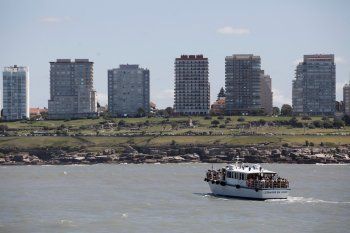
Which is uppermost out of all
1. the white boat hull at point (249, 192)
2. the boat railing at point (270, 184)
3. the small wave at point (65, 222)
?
the boat railing at point (270, 184)

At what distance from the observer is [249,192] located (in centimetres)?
12162

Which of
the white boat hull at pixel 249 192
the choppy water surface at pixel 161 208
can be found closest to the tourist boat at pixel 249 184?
the white boat hull at pixel 249 192

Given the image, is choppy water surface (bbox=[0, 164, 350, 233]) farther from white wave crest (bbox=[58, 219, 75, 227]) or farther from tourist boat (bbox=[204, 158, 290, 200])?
tourist boat (bbox=[204, 158, 290, 200])

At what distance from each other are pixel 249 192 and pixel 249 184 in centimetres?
96

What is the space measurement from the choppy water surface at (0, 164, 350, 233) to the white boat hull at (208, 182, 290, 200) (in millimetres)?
1296

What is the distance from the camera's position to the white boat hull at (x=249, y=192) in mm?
119562

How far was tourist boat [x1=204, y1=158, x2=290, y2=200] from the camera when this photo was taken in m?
120

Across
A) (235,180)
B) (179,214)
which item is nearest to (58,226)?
(179,214)

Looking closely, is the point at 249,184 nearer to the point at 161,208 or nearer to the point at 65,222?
the point at 161,208

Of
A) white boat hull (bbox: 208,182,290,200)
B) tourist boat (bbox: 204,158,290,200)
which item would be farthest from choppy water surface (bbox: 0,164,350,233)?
tourist boat (bbox: 204,158,290,200)

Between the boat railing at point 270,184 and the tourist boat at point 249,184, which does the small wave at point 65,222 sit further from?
the boat railing at point 270,184

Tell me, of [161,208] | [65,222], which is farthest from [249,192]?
[65,222]

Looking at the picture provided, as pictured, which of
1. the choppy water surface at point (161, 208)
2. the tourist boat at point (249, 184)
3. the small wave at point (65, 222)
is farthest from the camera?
the tourist boat at point (249, 184)

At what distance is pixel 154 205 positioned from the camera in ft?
383
